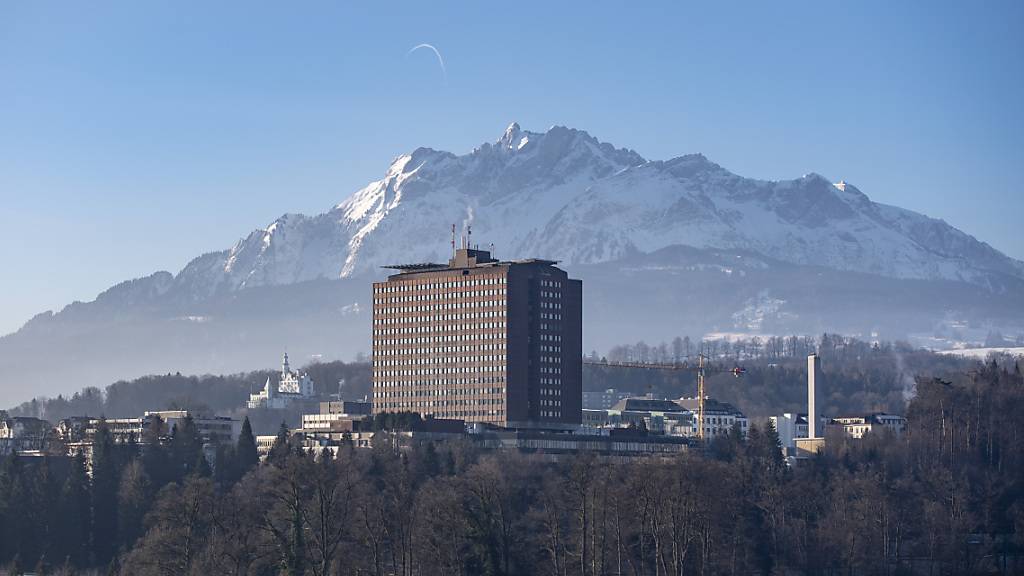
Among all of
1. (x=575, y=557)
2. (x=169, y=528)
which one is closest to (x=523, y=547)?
(x=575, y=557)

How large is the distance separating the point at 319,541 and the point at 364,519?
10.7 m

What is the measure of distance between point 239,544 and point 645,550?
44.5 metres

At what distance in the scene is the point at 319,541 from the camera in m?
161

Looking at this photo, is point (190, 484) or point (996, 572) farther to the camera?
point (996, 572)

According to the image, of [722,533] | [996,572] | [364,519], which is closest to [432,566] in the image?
[364,519]

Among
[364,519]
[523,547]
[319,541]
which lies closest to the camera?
[319,541]

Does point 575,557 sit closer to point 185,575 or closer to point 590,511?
point 590,511

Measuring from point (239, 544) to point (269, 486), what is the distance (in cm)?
567

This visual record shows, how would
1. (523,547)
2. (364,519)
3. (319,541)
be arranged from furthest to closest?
(523,547), (364,519), (319,541)

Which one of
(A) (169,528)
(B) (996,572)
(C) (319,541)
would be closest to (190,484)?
(A) (169,528)

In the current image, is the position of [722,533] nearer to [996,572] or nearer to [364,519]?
[996,572]

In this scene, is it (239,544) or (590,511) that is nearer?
(239,544)

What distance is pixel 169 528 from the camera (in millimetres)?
172000

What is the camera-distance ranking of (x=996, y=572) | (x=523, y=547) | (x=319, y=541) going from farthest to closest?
1. (x=996, y=572)
2. (x=523, y=547)
3. (x=319, y=541)
